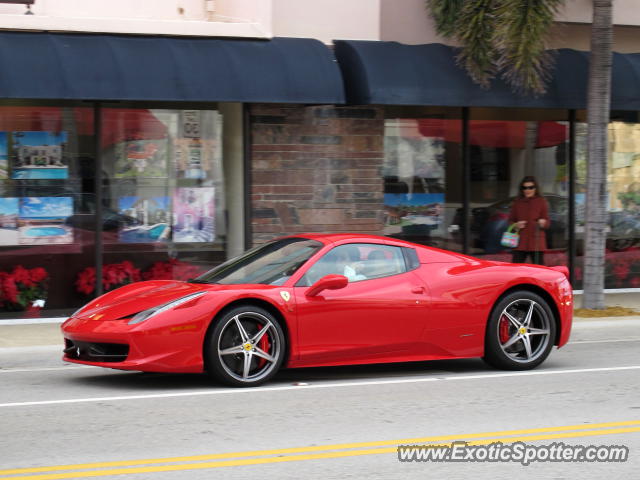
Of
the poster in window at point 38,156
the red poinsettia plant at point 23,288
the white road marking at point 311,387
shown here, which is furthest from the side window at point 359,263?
the red poinsettia plant at point 23,288

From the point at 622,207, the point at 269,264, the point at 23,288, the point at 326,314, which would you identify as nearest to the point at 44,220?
the point at 23,288

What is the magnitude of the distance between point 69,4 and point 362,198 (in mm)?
4949

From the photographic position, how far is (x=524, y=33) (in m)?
13.1

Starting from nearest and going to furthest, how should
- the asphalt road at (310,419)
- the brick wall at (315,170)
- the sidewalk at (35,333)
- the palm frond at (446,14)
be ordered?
the asphalt road at (310,419), the sidewalk at (35,333), the brick wall at (315,170), the palm frond at (446,14)

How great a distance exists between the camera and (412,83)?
1404 centimetres

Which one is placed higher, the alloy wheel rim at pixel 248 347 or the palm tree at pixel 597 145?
the palm tree at pixel 597 145

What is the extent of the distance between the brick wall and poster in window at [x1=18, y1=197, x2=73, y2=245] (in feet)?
8.70

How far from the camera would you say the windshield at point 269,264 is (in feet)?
28.6

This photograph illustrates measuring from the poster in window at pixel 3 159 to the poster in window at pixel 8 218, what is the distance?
32 cm

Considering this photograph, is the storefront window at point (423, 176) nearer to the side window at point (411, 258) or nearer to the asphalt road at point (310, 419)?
the asphalt road at point (310, 419)

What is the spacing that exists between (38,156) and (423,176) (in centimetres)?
572

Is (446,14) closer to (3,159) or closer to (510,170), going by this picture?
(510,170)

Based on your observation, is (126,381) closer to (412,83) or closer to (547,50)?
(412,83)

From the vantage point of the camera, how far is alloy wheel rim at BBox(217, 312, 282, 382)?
27.2 feet
